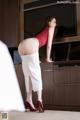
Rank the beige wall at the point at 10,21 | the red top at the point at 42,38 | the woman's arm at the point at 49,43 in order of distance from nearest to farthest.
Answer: the red top at the point at 42,38 → the woman's arm at the point at 49,43 → the beige wall at the point at 10,21

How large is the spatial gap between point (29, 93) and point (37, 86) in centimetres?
18

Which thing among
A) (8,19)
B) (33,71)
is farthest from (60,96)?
(8,19)

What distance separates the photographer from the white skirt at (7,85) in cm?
52

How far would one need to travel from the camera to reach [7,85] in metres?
0.53

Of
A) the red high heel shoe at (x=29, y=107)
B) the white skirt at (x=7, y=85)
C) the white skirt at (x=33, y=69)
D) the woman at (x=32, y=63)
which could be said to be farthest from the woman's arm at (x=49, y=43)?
the white skirt at (x=7, y=85)

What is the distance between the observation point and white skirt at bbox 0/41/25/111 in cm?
52

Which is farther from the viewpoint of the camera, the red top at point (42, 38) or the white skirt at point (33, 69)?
the red top at point (42, 38)

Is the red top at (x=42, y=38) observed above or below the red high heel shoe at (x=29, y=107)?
above

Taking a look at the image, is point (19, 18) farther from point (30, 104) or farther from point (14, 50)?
point (30, 104)

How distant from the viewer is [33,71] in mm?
2668

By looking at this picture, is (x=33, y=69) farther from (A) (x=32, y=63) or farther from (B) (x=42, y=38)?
(B) (x=42, y=38)

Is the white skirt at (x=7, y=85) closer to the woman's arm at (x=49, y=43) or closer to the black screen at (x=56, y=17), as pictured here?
the woman's arm at (x=49, y=43)

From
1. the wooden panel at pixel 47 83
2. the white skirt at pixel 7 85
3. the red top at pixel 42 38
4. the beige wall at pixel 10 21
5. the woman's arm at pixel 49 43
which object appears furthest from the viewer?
the beige wall at pixel 10 21

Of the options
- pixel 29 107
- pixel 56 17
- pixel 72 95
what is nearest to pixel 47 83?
pixel 72 95
